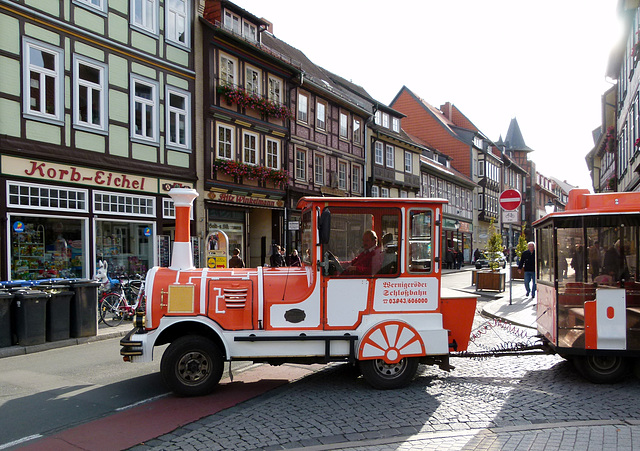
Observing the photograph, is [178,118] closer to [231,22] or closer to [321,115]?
[231,22]

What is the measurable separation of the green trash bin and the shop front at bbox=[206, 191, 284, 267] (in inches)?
269

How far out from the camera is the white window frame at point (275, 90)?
2280 cm

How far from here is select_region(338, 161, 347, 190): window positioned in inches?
1134

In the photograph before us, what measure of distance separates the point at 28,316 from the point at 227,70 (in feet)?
44.6

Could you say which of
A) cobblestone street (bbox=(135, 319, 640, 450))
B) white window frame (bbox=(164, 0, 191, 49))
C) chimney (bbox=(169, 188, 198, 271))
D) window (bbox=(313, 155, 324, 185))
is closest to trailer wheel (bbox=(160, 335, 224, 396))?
cobblestone street (bbox=(135, 319, 640, 450))

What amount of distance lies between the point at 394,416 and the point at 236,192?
16330 mm

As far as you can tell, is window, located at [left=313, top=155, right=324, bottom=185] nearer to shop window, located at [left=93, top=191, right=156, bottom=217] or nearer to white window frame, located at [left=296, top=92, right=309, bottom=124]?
white window frame, located at [left=296, top=92, right=309, bottom=124]

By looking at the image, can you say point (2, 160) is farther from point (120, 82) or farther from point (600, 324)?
point (600, 324)

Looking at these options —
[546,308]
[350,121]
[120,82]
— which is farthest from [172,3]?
[546,308]

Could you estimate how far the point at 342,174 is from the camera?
2917cm

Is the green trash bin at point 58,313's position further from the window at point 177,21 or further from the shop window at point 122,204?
the window at point 177,21

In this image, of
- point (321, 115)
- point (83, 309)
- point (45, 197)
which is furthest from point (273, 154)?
point (83, 309)

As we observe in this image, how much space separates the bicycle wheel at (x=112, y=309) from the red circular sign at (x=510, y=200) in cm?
982

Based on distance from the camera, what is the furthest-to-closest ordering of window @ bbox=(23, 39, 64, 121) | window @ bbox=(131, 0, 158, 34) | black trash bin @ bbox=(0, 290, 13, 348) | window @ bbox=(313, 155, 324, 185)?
window @ bbox=(313, 155, 324, 185)
window @ bbox=(131, 0, 158, 34)
window @ bbox=(23, 39, 64, 121)
black trash bin @ bbox=(0, 290, 13, 348)
